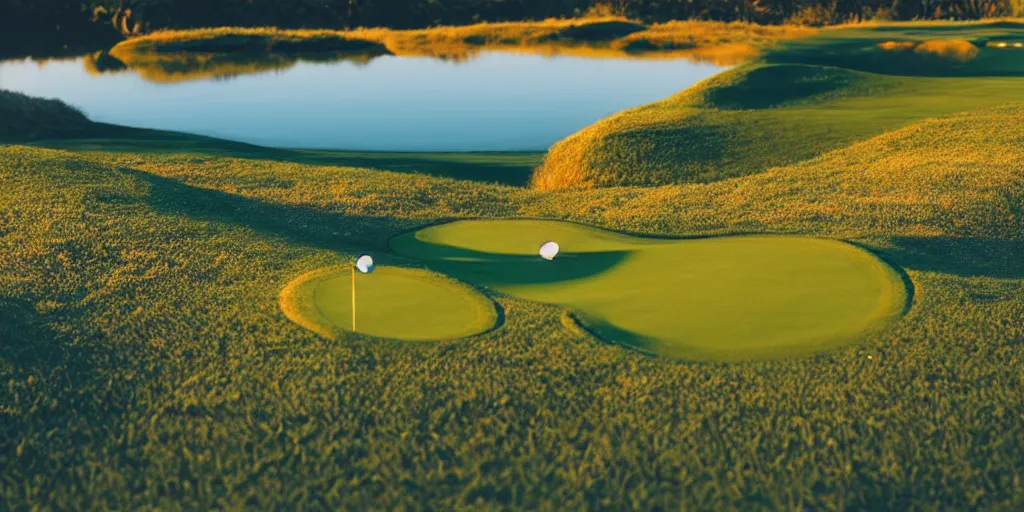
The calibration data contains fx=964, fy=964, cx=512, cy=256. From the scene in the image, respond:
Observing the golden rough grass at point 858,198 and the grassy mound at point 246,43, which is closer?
the golden rough grass at point 858,198

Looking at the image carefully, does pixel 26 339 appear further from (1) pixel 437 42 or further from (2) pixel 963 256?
(1) pixel 437 42

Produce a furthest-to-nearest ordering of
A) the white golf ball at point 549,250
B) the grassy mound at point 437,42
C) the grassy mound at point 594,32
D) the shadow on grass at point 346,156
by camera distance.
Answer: the grassy mound at point 594,32, the grassy mound at point 437,42, the shadow on grass at point 346,156, the white golf ball at point 549,250

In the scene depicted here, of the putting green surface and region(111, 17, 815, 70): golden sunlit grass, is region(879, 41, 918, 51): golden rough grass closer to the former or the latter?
region(111, 17, 815, 70): golden sunlit grass

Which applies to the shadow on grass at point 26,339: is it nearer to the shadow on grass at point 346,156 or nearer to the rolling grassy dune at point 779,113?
the shadow on grass at point 346,156

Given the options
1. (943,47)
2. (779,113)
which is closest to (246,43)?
(779,113)

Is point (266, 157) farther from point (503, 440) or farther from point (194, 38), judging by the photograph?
point (194, 38)

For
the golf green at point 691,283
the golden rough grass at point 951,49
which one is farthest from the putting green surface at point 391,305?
the golden rough grass at point 951,49

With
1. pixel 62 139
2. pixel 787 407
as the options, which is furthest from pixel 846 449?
pixel 62 139
